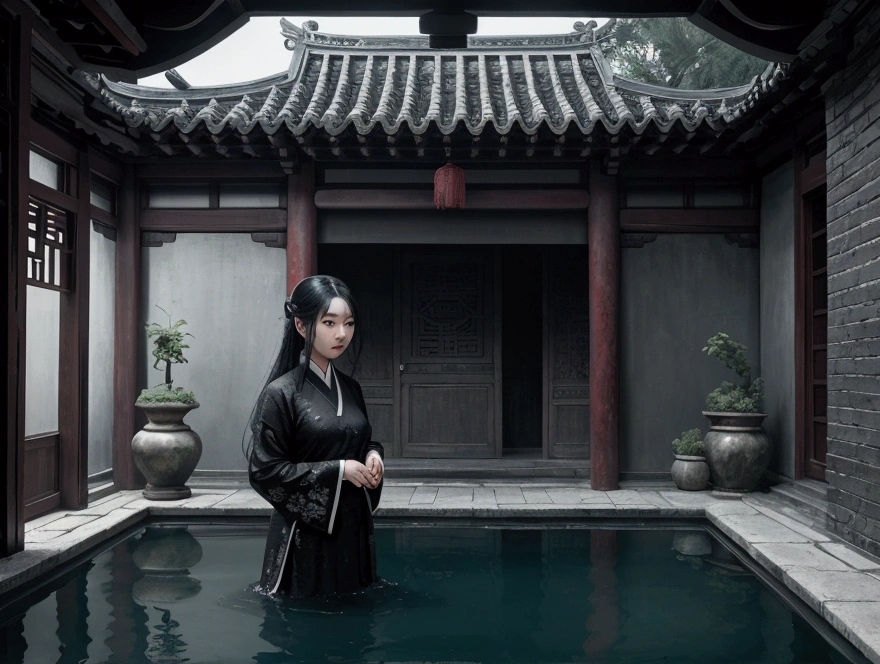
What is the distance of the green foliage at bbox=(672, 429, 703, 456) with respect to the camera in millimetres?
7750

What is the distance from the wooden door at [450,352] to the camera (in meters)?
9.73

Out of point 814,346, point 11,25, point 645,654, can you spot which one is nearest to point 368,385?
point 814,346

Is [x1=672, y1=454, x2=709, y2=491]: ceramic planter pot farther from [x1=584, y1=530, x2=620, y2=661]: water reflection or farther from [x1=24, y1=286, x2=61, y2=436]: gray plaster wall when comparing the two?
[x1=24, y1=286, x2=61, y2=436]: gray plaster wall

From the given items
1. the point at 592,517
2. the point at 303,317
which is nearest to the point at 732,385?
the point at 592,517

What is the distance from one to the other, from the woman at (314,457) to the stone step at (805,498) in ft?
12.9

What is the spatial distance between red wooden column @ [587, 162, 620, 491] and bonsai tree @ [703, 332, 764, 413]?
0.93 metres

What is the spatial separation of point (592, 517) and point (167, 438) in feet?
12.6

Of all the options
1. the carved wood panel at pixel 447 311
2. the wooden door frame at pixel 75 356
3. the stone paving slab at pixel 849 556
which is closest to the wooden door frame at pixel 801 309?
the stone paving slab at pixel 849 556

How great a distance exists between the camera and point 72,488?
6988 mm

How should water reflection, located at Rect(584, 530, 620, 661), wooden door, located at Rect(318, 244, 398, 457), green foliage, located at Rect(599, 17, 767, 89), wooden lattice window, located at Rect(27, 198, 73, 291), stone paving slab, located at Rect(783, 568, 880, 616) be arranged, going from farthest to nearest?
green foliage, located at Rect(599, 17, 767, 89) < wooden door, located at Rect(318, 244, 398, 457) < wooden lattice window, located at Rect(27, 198, 73, 291) < stone paving slab, located at Rect(783, 568, 880, 616) < water reflection, located at Rect(584, 530, 620, 661)

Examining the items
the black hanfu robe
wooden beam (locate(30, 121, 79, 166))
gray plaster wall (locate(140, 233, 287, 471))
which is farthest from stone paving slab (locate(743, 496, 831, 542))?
wooden beam (locate(30, 121, 79, 166))

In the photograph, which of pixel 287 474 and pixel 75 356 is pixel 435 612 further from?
pixel 75 356

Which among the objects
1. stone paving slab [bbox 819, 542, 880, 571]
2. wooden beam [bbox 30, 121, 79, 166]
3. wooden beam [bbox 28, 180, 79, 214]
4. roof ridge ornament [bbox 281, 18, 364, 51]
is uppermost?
roof ridge ornament [bbox 281, 18, 364, 51]

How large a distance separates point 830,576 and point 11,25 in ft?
20.4
